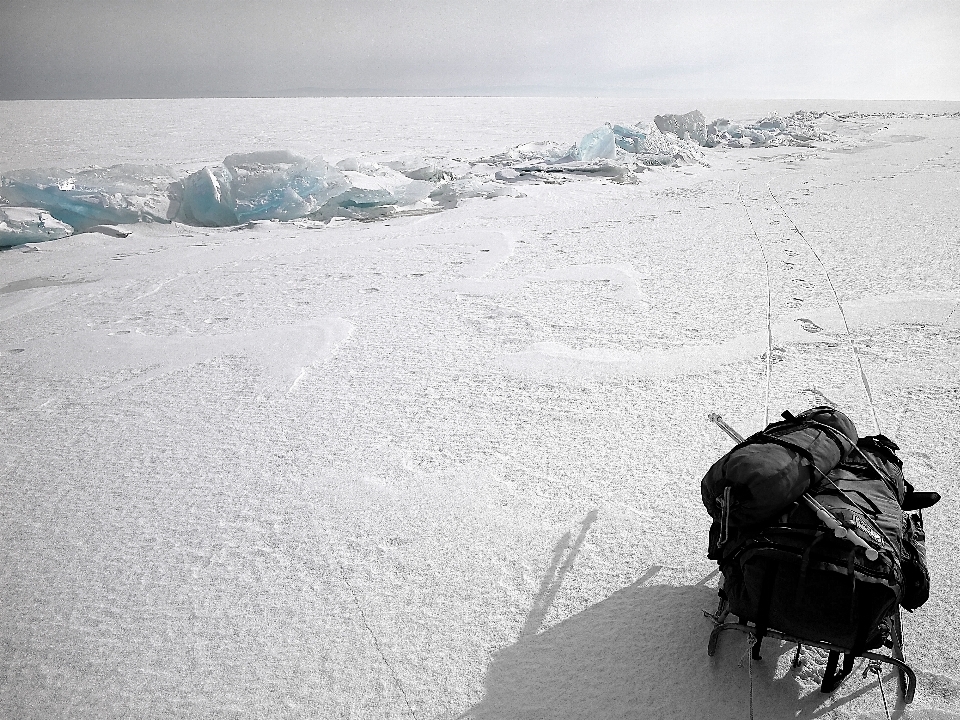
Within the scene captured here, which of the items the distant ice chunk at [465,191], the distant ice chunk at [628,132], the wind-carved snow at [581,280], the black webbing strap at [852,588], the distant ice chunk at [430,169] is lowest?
the wind-carved snow at [581,280]

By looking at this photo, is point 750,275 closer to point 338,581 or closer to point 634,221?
point 634,221

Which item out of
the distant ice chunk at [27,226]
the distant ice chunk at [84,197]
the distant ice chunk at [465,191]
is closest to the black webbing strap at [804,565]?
the distant ice chunk at [465,191]

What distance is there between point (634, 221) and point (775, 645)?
19.3 ft

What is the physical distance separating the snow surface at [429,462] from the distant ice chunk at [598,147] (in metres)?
5.90

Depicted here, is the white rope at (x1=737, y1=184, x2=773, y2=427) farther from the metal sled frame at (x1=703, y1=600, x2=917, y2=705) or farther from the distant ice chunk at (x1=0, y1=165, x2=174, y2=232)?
the distant ice chunk at (x1=0, y1=165, x2=174, y2=232)

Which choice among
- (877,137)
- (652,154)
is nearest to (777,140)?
(877,137)

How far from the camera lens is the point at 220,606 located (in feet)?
6.63

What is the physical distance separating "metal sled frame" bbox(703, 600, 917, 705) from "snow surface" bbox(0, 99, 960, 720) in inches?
2.4

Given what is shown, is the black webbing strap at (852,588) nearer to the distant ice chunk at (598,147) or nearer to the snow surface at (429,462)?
the snow surface at (429,462)

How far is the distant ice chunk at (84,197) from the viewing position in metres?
7.53

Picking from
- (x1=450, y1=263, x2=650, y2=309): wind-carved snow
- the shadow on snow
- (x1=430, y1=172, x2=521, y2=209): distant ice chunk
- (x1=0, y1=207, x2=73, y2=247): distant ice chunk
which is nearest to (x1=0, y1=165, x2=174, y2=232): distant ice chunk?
(x1=0, y1=207, x2=73, y2=247): distant ice chunk

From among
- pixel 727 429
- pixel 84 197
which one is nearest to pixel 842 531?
pixel 727 429

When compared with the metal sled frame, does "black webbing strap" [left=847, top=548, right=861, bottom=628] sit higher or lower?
higher

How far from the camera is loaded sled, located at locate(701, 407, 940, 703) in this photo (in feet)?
4.51
